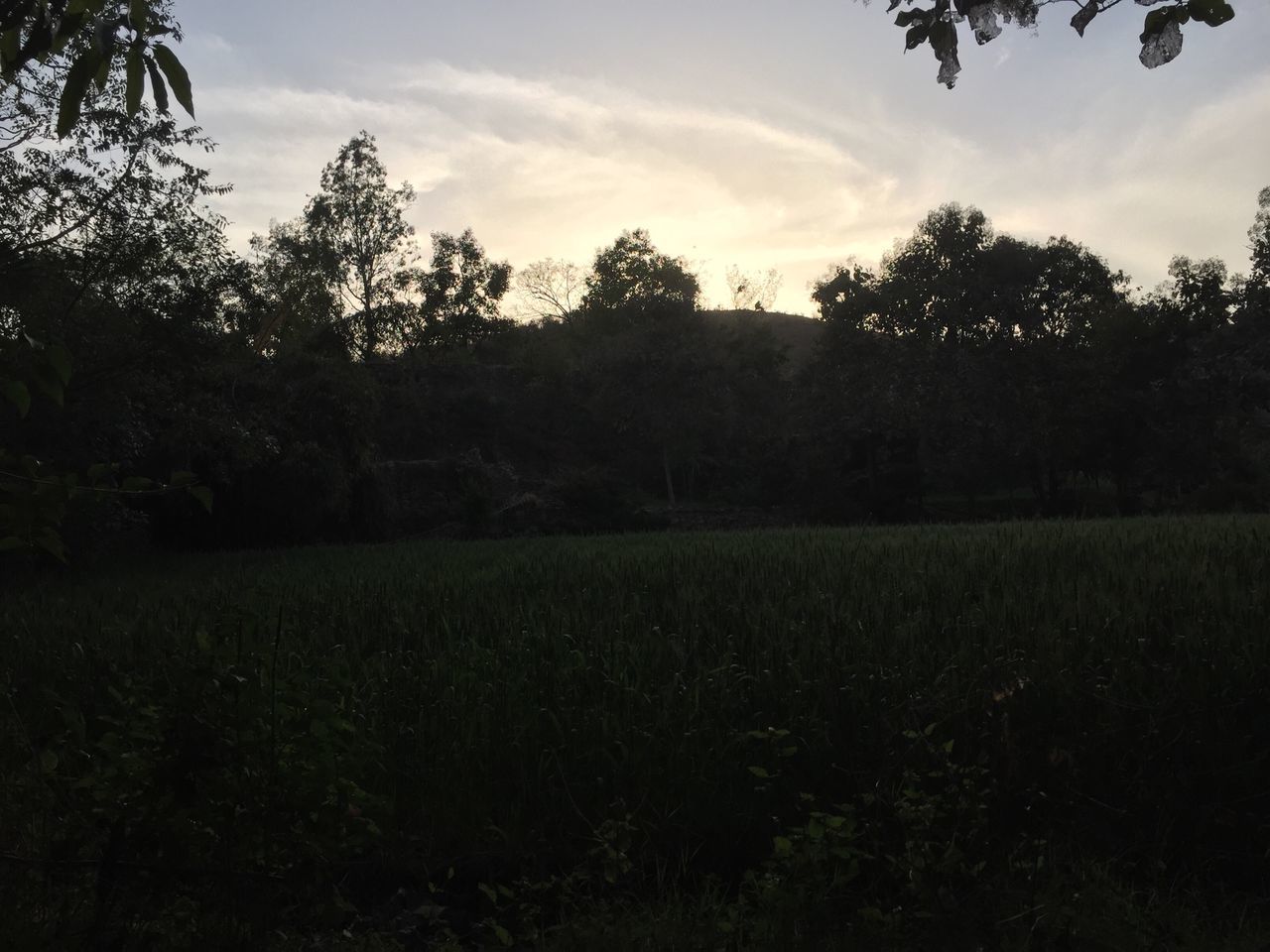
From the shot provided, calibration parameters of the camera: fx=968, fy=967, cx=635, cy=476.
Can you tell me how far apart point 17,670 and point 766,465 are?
3265 centimetres

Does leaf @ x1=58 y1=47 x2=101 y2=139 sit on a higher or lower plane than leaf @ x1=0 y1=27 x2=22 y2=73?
lower

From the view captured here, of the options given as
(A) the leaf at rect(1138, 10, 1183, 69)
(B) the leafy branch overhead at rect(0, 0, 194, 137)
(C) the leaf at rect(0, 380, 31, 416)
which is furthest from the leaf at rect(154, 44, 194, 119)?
(A) the leaf at rect(1138, 10, 1183, 69)

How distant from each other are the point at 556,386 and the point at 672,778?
40574 millimetres

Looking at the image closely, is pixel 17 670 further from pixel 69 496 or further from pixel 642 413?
pixel 642 413

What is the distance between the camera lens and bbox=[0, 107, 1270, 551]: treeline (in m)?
14.6

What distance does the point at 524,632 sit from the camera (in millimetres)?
6465

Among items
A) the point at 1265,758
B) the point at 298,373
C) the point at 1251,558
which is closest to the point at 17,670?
the point at 1265,758

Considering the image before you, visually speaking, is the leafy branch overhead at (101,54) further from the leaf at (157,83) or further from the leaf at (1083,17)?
the leaf at (1083,17)

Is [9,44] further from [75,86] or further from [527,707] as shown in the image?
[527,707]

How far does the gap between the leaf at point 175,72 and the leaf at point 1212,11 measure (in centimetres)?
269

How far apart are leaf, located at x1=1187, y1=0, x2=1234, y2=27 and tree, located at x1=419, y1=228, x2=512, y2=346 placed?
4509 centimetres

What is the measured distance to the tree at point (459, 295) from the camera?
155 feet

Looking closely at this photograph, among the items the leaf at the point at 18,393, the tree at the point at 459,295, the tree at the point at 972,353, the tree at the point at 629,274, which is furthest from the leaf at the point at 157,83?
the tree at the point at 629,274

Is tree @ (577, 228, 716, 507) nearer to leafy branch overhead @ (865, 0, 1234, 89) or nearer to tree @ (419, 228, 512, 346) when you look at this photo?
tree @ (419, 228, 512, 346)
